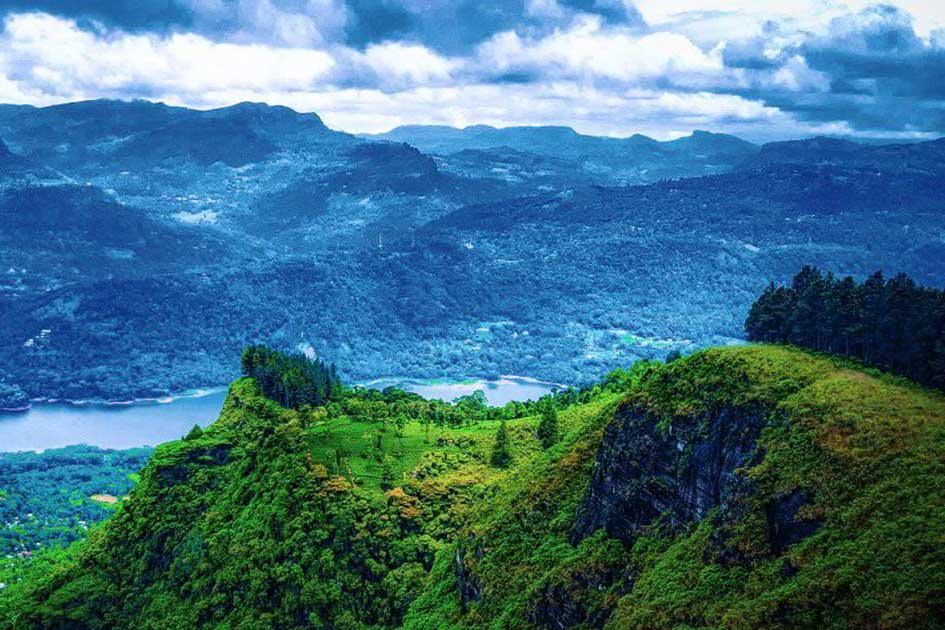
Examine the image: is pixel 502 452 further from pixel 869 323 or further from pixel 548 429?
pixel 869 323

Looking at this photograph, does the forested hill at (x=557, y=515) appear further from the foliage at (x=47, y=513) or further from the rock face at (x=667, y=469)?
the foliage at (x=47, y=513)

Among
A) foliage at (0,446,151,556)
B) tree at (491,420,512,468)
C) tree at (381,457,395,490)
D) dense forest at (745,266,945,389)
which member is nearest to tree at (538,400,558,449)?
tree at (491,420,512,468)

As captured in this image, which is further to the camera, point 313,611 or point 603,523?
point 313,611

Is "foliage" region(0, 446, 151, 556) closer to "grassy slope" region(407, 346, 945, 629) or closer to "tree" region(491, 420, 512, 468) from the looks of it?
"tree" region(491, 420, 512, 468)

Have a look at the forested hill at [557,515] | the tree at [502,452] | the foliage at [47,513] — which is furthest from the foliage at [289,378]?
the foliage at [47,513]

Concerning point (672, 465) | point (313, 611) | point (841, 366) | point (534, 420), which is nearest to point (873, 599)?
point (672, 465)

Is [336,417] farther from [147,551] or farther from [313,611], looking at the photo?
[313,611]

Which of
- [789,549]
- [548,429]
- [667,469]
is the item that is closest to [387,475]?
[548,429]
